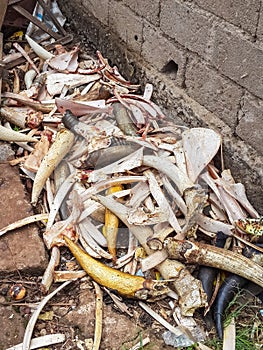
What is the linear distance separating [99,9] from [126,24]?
0.59 m

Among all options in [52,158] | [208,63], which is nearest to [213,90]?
[208,63]

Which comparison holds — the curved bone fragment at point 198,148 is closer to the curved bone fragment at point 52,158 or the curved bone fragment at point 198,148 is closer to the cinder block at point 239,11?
the cinder block at point 239,11

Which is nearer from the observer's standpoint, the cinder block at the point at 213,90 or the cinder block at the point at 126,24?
the cinder block at the point at 213,90

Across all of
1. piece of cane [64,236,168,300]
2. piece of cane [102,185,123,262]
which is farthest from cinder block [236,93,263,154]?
piece of cane [64,236,168,300]

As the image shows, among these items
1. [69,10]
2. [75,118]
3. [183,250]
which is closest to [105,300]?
[183,250]

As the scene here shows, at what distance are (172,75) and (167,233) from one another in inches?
61.5

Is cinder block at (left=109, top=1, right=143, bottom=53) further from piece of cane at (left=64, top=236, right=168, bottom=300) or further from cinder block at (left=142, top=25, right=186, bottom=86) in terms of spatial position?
piece of cane at (left=64, top=236, right=168, bottom=300)

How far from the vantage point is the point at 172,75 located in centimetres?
412

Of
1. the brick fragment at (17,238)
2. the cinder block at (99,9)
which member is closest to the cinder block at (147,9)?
the cinder block at (99,9)

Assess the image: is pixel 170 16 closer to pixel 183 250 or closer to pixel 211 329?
pixel 183 250

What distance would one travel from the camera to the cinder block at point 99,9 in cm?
484

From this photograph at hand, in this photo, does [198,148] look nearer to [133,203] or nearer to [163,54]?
[133,203]

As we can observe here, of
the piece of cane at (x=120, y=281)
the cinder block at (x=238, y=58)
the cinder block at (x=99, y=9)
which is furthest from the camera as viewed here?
the cinder block at (x=99, y=9)

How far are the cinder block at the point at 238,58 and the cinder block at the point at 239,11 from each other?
68 millimetres
